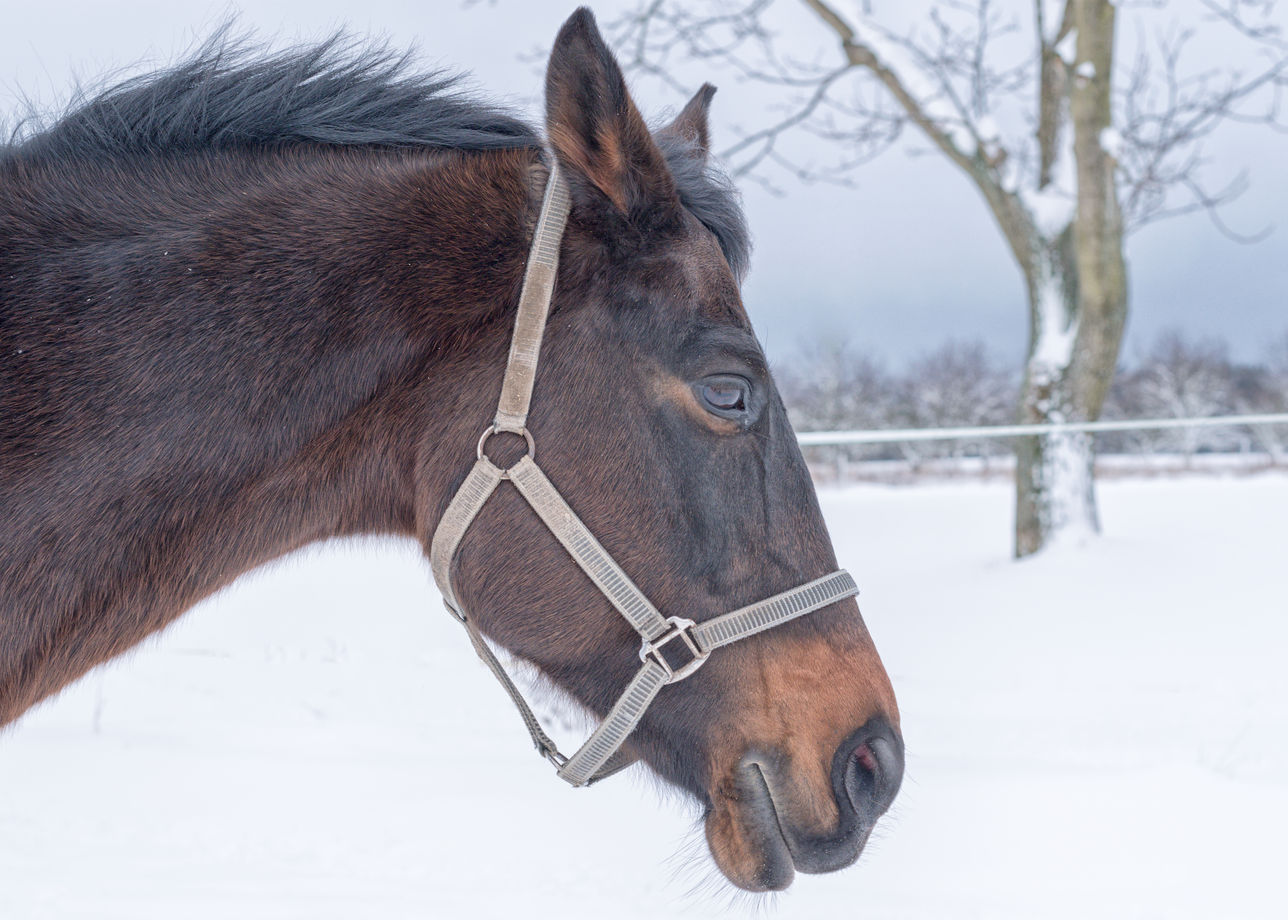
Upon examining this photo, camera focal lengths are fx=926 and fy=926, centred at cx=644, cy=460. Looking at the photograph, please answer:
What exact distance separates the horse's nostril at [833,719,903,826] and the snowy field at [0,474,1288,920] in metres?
0.39

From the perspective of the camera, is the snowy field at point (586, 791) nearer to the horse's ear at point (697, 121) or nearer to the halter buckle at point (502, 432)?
the halter buckle at point (502, 432)

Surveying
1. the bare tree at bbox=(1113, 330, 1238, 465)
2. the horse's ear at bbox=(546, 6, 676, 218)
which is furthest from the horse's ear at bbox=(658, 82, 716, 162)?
the bare tree at bbox=(1113, 330, 1238, 465)

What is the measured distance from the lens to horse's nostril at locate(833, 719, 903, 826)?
1.46 metres

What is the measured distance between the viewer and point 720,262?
1.61 m

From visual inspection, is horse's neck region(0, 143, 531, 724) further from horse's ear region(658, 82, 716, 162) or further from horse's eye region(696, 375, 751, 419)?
horse's ear region(658, 82, 716, 162)

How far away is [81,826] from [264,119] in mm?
2809

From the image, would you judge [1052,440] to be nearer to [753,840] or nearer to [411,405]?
[753,840]

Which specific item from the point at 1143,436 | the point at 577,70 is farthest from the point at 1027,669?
the point at 1143,436

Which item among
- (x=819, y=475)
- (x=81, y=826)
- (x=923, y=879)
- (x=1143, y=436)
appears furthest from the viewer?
(x=1143, y=436)

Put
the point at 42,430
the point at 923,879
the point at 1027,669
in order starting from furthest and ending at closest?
the point at 1027,669, the point at 923,879, the point at 42,430

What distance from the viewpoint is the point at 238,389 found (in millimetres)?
1465

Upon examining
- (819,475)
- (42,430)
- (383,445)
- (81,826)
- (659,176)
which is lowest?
(819,475)

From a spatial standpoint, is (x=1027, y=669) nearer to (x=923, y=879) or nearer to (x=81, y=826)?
(x=923, y=879)

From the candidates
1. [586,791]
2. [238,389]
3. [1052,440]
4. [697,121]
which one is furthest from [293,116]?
[1052,440]
